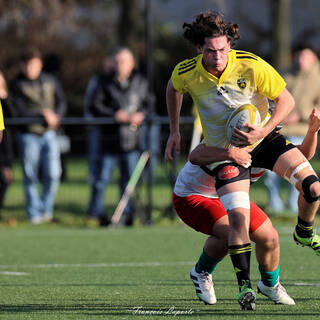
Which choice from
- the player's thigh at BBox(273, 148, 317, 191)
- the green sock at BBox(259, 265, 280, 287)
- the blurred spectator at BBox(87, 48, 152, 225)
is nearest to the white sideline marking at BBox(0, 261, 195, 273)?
the green sock at BBox(259, 265, 280, 287)

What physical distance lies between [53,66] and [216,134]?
1210 cm

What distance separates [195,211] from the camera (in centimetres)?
660

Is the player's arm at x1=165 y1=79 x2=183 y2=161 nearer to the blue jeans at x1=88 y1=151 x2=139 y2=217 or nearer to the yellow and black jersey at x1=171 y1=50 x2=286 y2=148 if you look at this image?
the yellow and black jersey at x1=171 y1=50 x2=286 y2=148

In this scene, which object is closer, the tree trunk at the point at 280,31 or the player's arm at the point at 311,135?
the player's arm at the point at 311,135

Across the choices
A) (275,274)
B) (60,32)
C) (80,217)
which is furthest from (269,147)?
(60,32)

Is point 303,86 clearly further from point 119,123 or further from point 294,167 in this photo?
point 294,167

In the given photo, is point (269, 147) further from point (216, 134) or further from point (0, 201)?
point (0, 201)

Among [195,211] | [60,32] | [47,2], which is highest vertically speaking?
[195,211]

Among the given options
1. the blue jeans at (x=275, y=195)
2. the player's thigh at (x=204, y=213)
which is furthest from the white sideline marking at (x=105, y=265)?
the blue jeans at (x=275, y=195)

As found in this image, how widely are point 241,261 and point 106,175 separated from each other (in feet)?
23.5

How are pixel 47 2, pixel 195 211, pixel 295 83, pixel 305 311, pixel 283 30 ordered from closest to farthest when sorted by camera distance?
pixel 305 311 → pixel 195 211 → pixel 295 83 → pixel 283 30 → pixel 47 2

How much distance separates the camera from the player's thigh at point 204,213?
6523mm

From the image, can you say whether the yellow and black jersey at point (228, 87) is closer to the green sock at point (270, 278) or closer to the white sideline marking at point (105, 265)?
the green sock at point (270, 278)

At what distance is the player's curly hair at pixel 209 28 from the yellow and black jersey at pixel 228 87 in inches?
5.8
